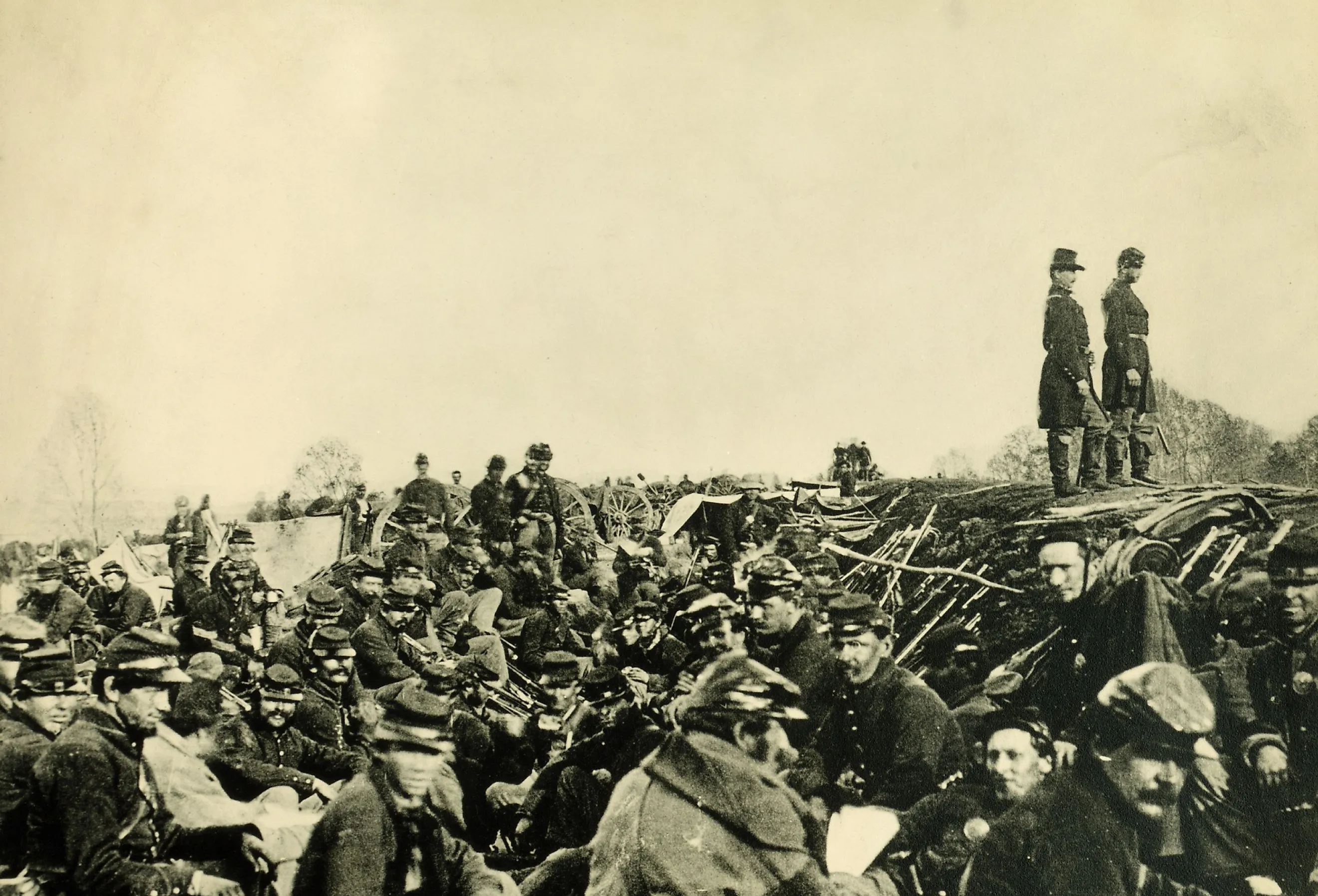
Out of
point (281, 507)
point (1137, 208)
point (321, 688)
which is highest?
point (1137, 208)

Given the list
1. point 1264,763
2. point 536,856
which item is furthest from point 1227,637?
point 536,856

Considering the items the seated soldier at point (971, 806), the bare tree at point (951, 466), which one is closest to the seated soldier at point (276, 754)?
the seated soldier at point (971, 806)

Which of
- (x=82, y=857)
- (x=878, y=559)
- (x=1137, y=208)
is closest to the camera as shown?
(x=82, y=857)

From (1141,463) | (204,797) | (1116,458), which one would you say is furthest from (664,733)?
(1141,463)

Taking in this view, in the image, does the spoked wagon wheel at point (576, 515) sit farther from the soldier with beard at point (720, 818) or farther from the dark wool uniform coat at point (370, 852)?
the dark wool uniform coat at point (370, 852)

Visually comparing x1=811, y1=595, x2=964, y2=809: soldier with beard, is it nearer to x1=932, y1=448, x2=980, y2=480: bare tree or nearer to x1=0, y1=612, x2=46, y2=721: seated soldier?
x1=932, y1=448, x2=980, y2=480: bare tree

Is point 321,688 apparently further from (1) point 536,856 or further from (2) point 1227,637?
(2) point 1227,637

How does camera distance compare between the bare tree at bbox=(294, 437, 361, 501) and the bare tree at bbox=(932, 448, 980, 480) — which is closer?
the bare tree at bbox=(294, 437, 361, 501)

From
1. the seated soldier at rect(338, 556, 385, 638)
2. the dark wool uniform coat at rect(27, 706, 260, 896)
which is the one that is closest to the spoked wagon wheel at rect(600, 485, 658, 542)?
the seated soldier at rect(338, 556, 385, 638)
